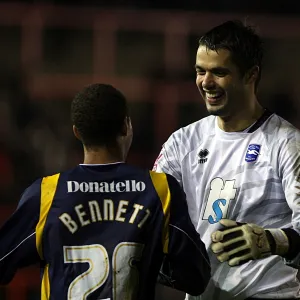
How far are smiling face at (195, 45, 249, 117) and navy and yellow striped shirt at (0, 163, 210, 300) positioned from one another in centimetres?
65

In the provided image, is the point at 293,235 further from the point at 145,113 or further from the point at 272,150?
the point at 145,113

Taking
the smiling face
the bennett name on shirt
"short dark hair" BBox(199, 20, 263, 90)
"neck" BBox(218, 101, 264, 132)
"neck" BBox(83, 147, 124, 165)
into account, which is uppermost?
"short dark hair" BBox(199, 20, 263, 90)

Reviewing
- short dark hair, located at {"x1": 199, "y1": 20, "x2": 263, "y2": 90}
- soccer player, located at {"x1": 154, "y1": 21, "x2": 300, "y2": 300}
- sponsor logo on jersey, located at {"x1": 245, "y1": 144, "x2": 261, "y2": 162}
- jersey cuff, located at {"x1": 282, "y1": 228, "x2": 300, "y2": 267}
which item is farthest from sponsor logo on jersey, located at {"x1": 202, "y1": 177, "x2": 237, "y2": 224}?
short dark hair, located at {"x1": 199, "y1": 20, "x2": 263, "y2": 90}

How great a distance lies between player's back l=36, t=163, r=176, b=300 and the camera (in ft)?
8.03

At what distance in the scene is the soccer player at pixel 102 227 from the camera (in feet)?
8.04

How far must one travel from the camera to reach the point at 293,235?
2.75 meters

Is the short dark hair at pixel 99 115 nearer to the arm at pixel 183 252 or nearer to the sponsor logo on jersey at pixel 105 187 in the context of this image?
the sponsor logo on jersey at pixel 105 187

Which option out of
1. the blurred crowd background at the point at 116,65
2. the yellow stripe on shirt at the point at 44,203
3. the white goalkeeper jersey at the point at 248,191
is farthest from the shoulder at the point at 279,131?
the blurred crowd background at the point at 116,65

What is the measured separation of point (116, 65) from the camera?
29.5 ft

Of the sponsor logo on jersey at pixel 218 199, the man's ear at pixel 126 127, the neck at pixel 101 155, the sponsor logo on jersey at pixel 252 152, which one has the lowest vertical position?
the sponsor logo on jersey at pixel 218 199

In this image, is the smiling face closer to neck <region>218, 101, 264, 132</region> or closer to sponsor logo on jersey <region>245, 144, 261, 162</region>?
neck <region>218, 101, 264, 132</region>

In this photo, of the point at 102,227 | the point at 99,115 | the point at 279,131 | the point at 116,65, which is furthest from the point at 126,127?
the point at 116,65

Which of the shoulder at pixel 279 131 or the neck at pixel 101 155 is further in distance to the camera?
the shoulder at pixel 279 131

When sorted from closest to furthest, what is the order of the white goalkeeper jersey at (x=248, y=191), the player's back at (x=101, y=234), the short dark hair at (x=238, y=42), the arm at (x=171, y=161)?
the player's back at (x=101, y=234) → the white goalkeeper jersey at (x=248, y=191) → the short dark hair at (x=238, y=42) → the arm at (x=171, y=161)
